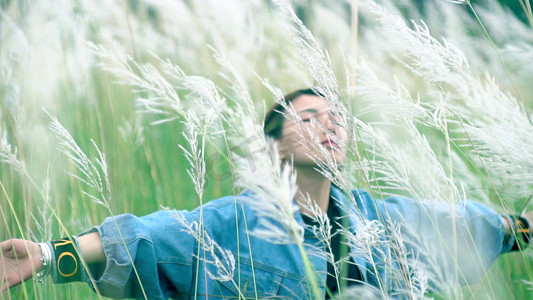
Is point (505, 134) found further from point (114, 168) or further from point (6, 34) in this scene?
point (6, 34)

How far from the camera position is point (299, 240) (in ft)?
1.19

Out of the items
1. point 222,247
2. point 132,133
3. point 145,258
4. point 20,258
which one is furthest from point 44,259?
point 132,133

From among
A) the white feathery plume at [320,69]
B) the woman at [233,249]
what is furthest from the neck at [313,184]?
the white feathery plume at [320,69]

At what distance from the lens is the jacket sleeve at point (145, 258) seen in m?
0.81

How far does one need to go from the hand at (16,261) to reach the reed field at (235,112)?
4 cm

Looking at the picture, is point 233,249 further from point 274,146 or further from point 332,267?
point 274,146

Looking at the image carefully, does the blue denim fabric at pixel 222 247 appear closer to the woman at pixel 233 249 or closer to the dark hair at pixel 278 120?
the woman at pixel 233 249

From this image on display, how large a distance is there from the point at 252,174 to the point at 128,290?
22.1 inches

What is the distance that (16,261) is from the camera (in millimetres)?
716

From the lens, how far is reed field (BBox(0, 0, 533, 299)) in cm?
53

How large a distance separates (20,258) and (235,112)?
1.22ft

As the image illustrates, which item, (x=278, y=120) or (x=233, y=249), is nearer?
(x=233, y=249)

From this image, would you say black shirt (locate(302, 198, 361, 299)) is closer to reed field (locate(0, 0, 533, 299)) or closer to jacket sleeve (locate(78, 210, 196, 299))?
reed field (locate(0, 0, 533, 299))

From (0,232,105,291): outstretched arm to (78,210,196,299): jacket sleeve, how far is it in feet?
0.09
